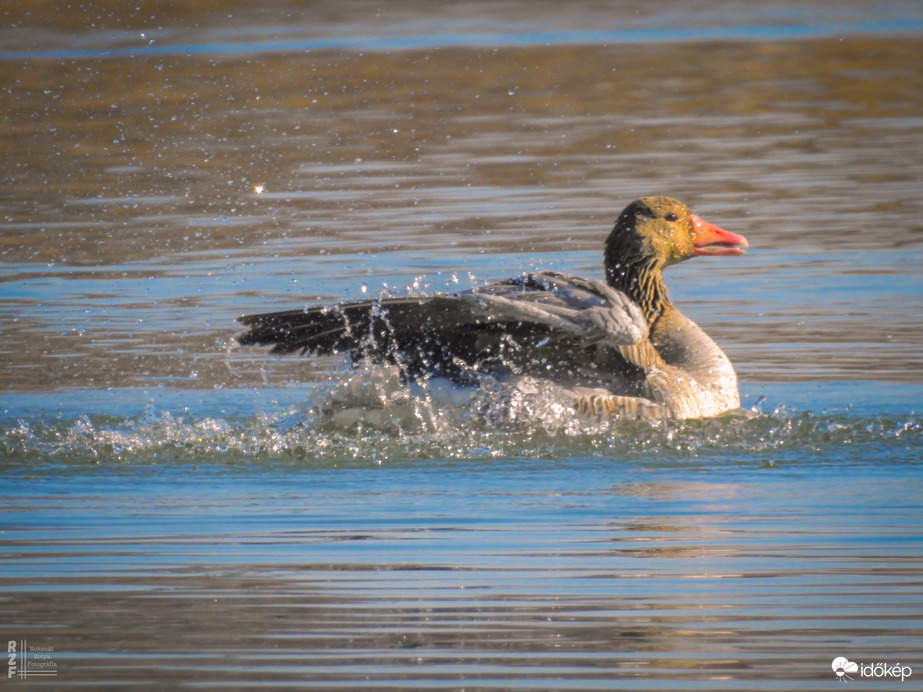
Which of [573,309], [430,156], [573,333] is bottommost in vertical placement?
[573,333]

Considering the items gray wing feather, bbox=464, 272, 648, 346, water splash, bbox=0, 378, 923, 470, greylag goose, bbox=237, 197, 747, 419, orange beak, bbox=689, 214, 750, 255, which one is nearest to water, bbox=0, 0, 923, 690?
water splash, bbox=0, 378, 923, 470

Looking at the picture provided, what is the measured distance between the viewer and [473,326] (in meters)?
9.20

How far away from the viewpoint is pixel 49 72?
28625mm

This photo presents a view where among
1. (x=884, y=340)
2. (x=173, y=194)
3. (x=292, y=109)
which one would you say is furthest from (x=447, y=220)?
(x=292, y=109)

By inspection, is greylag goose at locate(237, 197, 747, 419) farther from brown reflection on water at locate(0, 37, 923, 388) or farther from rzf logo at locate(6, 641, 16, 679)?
rzf logo at locate(6, 641, 16, 679)

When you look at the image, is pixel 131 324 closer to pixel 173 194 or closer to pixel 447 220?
pixel 447 220
